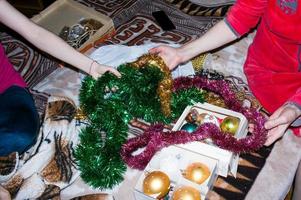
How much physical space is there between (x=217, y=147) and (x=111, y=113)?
1.09ft

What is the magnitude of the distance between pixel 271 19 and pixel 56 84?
888mm

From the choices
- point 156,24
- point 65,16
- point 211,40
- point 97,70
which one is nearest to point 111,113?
point 97,70

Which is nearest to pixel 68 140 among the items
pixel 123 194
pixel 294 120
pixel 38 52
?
pixel 123 194

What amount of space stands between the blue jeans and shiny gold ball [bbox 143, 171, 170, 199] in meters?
0.48

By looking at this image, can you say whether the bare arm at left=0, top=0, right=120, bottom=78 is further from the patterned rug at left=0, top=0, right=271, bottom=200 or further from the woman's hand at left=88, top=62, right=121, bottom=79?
the patterned rug at left=0, top=0, right=271, bottom=200

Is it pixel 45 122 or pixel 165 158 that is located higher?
pixel 165 158

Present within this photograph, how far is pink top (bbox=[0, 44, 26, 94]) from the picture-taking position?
50.7 inches

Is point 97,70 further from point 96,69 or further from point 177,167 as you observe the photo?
point 177,167

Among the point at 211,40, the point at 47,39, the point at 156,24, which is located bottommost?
the point at 156,24

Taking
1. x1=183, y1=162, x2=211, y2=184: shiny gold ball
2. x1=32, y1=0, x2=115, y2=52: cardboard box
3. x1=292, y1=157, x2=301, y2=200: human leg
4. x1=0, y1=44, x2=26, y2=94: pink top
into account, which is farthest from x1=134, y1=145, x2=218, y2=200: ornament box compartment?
x1=32, y1=0, x2=115, y2=52: cardboard box

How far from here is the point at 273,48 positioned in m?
1.16

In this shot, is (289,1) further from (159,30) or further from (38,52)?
(38,52)

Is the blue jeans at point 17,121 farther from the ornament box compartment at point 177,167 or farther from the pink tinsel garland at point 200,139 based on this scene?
the ornament box compartment at point 177,167

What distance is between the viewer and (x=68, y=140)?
123 cm
